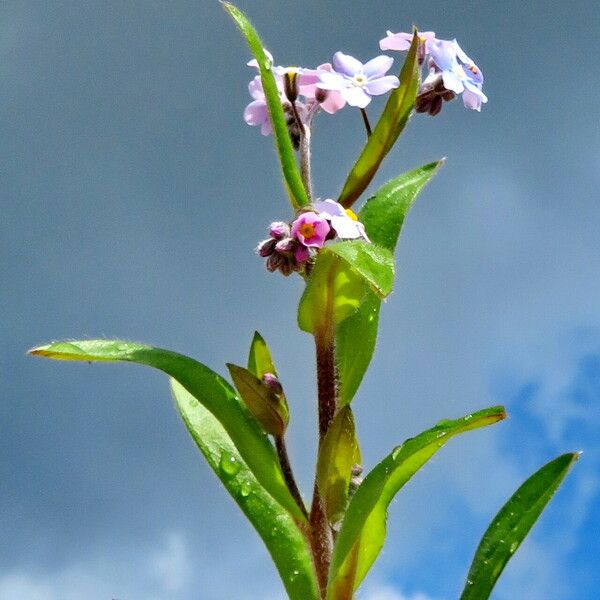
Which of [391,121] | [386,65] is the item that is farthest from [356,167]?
[386,65]

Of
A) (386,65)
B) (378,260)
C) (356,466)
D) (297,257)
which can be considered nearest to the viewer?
(378,260)

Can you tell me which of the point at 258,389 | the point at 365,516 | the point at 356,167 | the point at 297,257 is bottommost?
the point at 365,516

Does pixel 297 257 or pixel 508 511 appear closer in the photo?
pixel 297 257

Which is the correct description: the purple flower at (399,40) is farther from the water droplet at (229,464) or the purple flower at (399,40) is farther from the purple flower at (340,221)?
the water droplet at (229,464)

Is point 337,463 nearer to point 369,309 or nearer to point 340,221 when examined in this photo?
point 369,309

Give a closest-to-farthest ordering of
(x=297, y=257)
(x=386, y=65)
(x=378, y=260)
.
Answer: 1. (x=378, y=260)
2. (x=297, y=257)
3. (x=386, y=65)

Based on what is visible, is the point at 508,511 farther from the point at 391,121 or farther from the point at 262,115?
the point at 262,115

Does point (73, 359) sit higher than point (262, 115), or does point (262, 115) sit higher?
point (262, 115)

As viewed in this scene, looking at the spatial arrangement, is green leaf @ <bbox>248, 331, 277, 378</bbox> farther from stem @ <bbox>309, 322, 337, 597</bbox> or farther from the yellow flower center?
the yellow flower center
